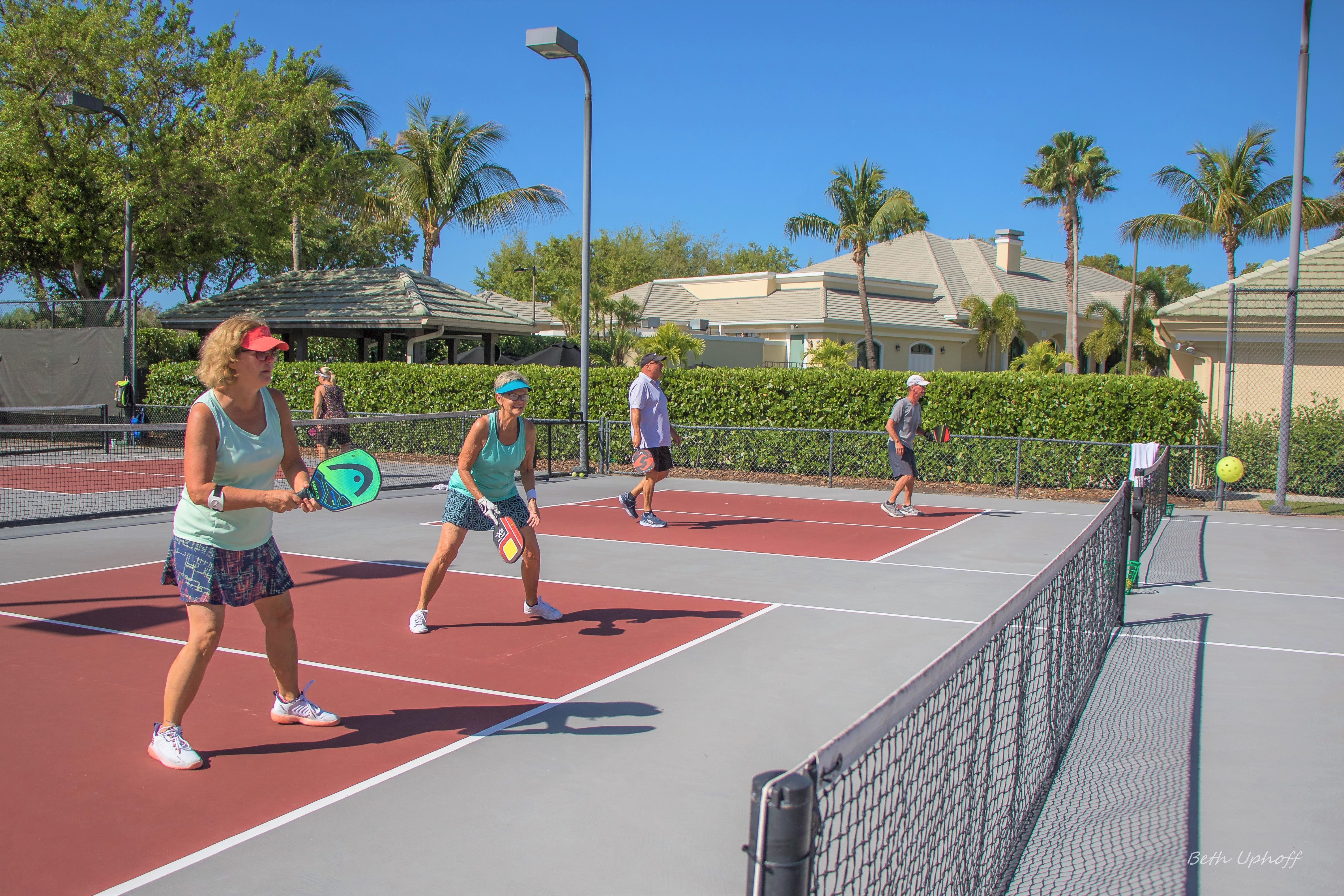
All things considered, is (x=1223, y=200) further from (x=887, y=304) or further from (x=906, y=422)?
(x=906, y=422)

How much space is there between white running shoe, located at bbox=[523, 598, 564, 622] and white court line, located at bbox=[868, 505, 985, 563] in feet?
13.0

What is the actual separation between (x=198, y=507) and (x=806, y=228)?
32398 mm

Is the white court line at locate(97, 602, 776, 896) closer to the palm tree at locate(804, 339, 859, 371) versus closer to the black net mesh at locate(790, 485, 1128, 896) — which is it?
the black net mesh at locate(790, 485, 1128, 896)

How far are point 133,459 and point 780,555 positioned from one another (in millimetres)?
15614

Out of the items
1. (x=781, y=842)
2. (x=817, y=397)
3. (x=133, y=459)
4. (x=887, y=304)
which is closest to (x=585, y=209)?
(x=817, y=397)

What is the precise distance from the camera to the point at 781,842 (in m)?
1.80

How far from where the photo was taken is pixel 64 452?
21375mm

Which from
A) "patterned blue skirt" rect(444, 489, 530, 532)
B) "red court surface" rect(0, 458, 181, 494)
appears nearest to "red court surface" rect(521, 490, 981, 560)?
"patterned blue skirt" rect(444, 489, 530, 532)

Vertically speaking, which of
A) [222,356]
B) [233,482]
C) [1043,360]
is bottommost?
[233,482]

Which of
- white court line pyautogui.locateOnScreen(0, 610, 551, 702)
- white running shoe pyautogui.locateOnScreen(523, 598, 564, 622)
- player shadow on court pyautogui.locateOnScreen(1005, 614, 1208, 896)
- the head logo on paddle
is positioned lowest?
player shadow on court pyautogui.locateOnScreen(1005, 614, 1208, 896)

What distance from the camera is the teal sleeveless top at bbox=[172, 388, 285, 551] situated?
13.9 feet

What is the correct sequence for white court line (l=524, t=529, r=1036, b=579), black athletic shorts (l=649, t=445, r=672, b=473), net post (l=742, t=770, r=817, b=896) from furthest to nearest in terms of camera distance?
black athletic shorts (l=649, t=445, r=672, b=473), white court line (l=524, t=529, r=1036, b=579), net post (l=742, t=770, r=817, b=896)

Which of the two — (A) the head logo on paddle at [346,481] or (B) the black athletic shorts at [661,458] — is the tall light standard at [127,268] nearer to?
(B) the black athletic shorts at [661,458]

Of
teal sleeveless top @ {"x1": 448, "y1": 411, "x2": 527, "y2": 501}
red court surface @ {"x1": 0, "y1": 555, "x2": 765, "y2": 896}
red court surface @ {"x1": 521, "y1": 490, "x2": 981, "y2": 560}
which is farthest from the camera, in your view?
red court surface @ {"x1": 521, "y1": 490, "x2": 981, "y2": 560}
